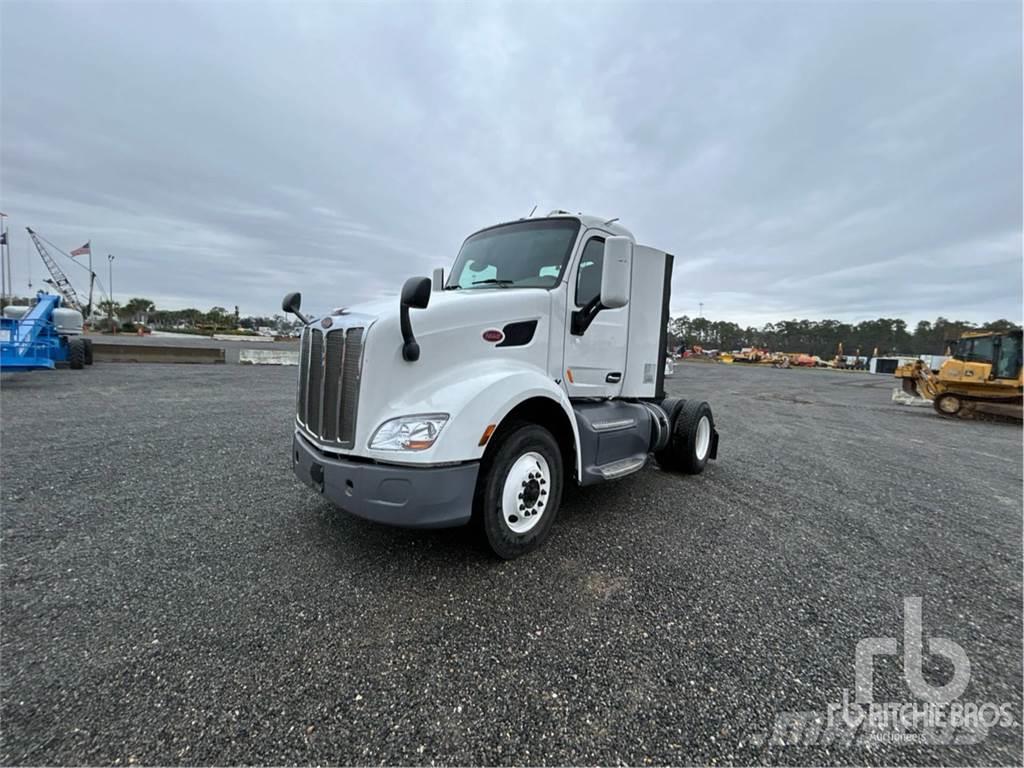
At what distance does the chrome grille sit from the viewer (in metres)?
2.71

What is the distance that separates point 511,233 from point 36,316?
45.7ft

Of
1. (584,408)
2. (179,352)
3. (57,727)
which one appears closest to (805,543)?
(584,408)

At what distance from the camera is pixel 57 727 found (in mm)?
1643

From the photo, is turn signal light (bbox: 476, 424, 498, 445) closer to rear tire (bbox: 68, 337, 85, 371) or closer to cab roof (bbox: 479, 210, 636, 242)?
cab roof (bbox: 479, 210, 636, 242)

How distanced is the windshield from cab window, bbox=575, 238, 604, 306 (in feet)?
0.60

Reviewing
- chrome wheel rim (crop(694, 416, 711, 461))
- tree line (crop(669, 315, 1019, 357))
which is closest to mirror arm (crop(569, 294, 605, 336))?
chrome wheel rim (crop(694, 416, 711, 461))

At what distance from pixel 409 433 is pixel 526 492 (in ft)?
3.16

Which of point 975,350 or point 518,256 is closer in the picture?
point 518,256

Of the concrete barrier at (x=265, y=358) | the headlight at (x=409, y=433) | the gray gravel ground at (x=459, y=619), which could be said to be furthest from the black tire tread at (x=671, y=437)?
the concrete barrier at (x=265, y=358)

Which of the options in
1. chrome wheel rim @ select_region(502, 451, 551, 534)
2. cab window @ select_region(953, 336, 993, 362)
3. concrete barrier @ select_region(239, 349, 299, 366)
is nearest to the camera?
chrome wheel rim @ select_region(502, 451, 551, 534)

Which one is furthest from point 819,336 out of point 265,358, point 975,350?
→ point 265,358

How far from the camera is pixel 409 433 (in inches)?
101

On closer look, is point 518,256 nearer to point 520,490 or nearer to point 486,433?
point 486,433

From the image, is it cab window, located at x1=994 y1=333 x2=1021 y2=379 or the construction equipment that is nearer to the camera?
the construction equipment
